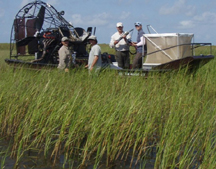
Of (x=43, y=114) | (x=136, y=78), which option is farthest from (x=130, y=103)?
(x=136, y=78)

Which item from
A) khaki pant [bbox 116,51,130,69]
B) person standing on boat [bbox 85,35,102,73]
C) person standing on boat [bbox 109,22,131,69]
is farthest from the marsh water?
khaki pant [bbox 116,51,130,69]

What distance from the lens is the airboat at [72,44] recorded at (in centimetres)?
848

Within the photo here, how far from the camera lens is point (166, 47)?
28.1ft

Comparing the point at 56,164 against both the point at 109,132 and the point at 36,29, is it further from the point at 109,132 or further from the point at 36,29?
the point at 36,29

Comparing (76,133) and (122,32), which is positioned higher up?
(122,32)

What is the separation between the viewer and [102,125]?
14.1 feet

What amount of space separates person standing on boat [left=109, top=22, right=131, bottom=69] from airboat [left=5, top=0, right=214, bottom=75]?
328 mm

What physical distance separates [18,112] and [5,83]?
46.3 inches

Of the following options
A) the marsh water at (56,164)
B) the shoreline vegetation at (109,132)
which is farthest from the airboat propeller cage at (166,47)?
the marsh water at (56,164)

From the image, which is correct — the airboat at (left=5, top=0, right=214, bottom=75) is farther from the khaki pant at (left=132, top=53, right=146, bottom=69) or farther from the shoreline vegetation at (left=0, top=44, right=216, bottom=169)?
the shoreline vegetation at (left=0, top=44, right=216, bottom=169)

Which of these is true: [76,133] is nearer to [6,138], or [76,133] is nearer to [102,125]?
[102,125]

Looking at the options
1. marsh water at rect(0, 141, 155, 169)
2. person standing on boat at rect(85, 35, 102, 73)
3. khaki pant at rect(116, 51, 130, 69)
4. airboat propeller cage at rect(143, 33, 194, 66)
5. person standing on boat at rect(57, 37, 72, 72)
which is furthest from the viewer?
khaki pant at rect(116, 51, 130, 69)

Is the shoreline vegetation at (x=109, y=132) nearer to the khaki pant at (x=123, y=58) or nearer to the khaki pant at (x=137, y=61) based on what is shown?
the khaki pant at (x=137, y=61)

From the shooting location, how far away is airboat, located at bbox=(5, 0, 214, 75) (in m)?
8.48
